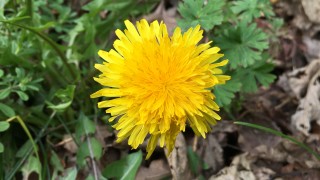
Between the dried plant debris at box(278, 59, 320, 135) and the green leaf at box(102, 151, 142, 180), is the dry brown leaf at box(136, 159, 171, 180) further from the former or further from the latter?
the dried plant debris at box(278, 59, 320, 135)

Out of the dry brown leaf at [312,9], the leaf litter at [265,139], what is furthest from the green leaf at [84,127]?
the dry brown leaf at [312,9]

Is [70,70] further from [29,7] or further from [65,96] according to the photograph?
[29,7]

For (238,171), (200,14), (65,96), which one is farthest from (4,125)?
(238,171)

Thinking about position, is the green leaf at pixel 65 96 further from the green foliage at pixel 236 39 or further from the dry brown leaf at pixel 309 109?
the dry brown leaf at pixel 309 109

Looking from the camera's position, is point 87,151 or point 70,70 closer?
point 87,151

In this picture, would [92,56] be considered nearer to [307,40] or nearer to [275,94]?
[275,94]

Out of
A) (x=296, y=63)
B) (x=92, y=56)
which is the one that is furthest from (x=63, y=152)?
(x=296, y=63)
